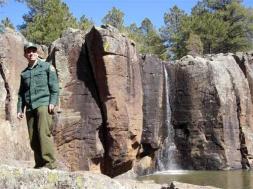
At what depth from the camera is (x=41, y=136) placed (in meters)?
6.55

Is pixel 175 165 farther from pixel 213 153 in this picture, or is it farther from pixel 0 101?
pixel 0 101

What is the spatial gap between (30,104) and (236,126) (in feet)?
67.6

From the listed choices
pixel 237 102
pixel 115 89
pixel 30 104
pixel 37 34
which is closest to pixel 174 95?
pixel 237 102

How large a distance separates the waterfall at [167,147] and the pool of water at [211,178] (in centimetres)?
90

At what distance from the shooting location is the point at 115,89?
19.2 m

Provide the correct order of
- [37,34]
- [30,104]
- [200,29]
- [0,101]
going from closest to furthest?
1. [30,104]
2. [0,101]
3. [37,34]
4. [200,29]

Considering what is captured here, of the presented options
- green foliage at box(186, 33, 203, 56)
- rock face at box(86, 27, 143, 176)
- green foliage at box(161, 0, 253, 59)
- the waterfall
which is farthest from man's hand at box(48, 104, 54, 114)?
green foliage at box(161, 0, 253, 59)

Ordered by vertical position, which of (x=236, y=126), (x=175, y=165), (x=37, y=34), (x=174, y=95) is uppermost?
(x=37, y=34)

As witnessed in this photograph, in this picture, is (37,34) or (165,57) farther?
(165,57)

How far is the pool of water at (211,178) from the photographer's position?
734 inches

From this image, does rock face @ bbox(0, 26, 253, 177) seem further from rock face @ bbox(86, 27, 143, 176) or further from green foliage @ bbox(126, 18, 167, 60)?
green foliage @ bbox(126, 18, 167, 60)

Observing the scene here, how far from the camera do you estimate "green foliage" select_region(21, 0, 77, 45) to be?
3784 cm

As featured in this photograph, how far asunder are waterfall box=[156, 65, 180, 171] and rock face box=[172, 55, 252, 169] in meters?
0.32

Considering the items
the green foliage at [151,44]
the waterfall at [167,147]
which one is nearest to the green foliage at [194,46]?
the green foliage at [151,44]
